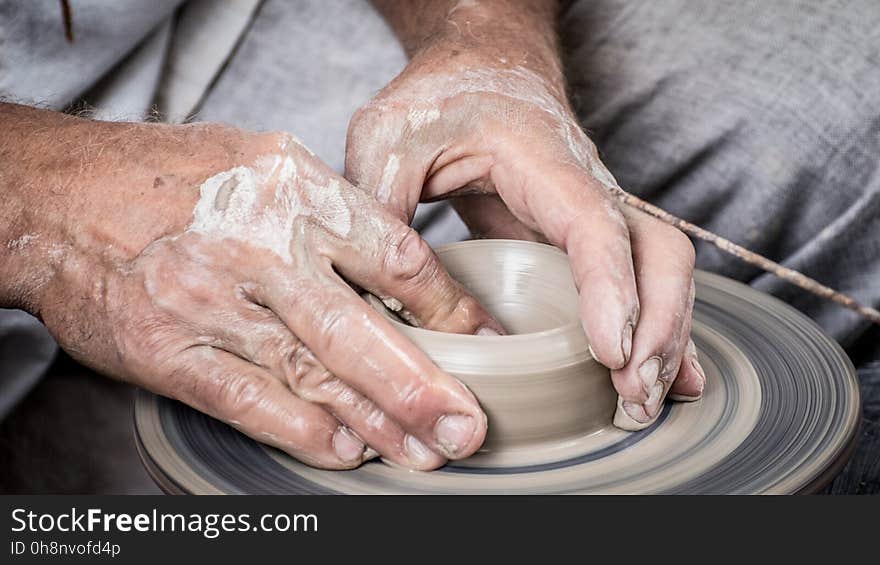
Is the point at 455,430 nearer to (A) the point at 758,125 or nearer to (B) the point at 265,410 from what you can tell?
(B) the point at 265,410

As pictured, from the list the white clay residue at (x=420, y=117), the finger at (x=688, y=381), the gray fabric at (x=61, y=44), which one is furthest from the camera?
the gray fabric at (x=61, y=44)

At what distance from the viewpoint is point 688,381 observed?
1129 mm

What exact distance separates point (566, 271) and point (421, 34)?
66 cm

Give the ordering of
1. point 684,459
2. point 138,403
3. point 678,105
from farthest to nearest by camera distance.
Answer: point 678,105 → point 138,403 → point 684,459

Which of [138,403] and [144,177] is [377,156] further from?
[138,403]

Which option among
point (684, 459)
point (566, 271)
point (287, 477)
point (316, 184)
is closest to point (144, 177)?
point (316, 184)

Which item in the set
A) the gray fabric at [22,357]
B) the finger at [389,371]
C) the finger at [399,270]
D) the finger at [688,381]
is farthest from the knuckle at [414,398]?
the gray fabric at [22,357]

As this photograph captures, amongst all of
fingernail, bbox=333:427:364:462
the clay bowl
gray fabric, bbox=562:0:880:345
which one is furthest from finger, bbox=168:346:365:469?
gray fabric, bbox=562:0:880:345

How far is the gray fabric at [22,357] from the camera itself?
157 cm

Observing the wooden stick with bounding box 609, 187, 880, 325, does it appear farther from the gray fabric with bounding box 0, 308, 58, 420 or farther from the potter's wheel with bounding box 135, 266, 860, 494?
the gray fabric with bounding box 0, 308, 58, 420

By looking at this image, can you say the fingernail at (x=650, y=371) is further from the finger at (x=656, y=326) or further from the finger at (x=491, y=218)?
the finger at (x=491, y=218)

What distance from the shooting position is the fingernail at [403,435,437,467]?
1.02 metres

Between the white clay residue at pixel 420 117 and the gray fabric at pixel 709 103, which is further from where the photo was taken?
the gray fabric at pixel 709 103

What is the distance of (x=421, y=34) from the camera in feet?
5.57
